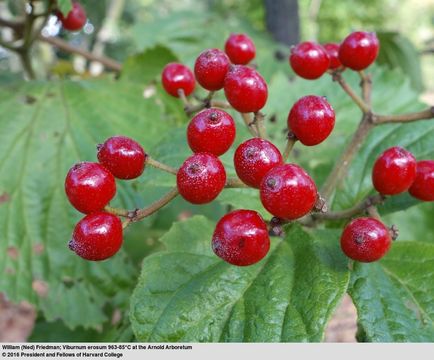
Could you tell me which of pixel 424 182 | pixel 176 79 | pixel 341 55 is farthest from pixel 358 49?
pixel 176 79

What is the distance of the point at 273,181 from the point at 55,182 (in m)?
1.51

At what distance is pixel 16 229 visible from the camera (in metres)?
2.36

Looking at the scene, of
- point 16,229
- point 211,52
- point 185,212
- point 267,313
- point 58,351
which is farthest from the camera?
point 185,212

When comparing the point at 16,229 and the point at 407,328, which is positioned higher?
the point at 407,328

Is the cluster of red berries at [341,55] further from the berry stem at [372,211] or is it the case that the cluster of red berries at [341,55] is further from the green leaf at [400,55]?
the green leaf at [400,55]

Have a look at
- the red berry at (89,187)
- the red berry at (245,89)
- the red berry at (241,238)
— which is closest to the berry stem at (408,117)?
the red berry at (245,89)

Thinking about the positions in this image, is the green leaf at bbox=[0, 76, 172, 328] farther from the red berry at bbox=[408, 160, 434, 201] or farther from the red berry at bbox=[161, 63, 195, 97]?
the red berry at bbox=[408, 160, 434, 201]

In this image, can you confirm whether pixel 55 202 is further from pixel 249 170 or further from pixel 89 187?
pixel 249 170

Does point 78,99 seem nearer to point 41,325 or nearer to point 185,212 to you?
point 185,212

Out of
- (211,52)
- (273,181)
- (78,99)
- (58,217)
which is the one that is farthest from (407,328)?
(78,99)

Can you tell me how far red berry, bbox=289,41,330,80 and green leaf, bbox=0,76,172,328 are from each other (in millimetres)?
861

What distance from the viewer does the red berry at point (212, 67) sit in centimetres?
161

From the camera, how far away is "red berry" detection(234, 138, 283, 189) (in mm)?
1295

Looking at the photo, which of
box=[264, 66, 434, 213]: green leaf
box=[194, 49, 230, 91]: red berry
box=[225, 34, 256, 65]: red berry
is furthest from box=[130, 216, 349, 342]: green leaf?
box=[225, 34, 256, 65]: red berry
